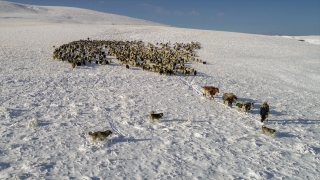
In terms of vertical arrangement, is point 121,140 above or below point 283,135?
below

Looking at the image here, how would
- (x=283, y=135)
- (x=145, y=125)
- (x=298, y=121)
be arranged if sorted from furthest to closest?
(x=298, y=121) → (x=145, y=125) → (x=283, y=135)

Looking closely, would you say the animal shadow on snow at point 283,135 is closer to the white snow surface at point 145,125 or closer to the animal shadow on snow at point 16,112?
the white snow surface at point 145,125

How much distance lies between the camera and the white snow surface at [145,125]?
7.62 m

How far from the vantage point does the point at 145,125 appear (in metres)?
10.5

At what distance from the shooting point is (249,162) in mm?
8164

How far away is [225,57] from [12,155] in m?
26.5

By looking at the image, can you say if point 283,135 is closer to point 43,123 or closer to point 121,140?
point 121,140

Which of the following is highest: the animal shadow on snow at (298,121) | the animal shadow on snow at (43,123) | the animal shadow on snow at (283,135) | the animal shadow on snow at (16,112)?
the animal shadow on snow at (298,121)

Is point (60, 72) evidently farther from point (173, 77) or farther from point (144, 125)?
point (144, 125)

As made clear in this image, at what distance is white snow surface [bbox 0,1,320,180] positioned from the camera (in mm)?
7621

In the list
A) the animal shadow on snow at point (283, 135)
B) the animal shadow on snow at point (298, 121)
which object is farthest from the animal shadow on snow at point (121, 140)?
the animal shadow on snow at point (298, 121)

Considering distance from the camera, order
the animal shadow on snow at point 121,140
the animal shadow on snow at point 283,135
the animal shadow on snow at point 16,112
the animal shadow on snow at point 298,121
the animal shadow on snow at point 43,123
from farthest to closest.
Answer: the animal shadow on snow at point 298,121
the animal shadow on snow at point 16,112
the animal shadow on snow at point 283,135
the animal shadow on snow at point 43,123
the animal shadow on snow at point 121,140

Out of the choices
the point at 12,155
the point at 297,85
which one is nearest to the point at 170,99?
the point at 12,155

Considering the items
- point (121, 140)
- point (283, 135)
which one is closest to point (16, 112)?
point (121, 140)
